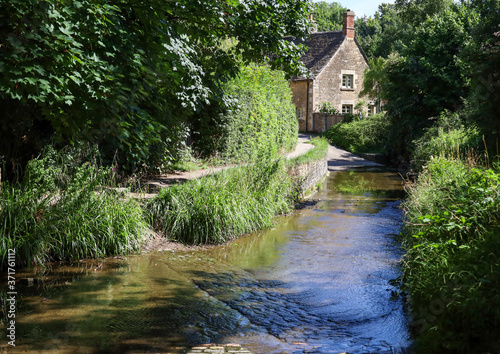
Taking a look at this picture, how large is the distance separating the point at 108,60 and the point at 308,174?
875cm

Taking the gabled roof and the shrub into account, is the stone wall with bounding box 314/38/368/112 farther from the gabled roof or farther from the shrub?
the shrub

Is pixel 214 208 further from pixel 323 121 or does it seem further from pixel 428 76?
pixel 323 121

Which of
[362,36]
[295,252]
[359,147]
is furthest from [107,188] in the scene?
[362,36]

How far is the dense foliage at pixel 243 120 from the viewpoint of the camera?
15.7 metres

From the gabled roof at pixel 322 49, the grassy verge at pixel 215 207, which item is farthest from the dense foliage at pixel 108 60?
the gabled roof at pixel 322 49

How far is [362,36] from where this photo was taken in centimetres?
7256

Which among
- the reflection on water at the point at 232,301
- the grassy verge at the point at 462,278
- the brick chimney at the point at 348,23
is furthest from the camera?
the brick chimney at the point at 348,23

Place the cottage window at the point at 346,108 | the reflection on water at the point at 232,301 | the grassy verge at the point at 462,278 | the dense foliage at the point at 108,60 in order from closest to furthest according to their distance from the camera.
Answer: the grassy verge at the point at 462,278 → the reflection on water at the point at 232,301 → the dense foliage at the point at 108,60 → the cottage window at the point at 346,108

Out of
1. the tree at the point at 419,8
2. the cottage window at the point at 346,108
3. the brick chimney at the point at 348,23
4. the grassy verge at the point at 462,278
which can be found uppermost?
the tree at the point at 419,8

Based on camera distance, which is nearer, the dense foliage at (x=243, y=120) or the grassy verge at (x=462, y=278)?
the grassy verge at (x=462, y=278)

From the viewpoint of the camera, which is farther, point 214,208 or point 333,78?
point 333,78

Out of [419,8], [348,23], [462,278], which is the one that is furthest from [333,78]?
[462,278]

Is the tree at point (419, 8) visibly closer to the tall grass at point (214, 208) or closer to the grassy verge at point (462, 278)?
the tall grass at point (214, 208)

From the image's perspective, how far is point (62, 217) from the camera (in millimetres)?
7746
